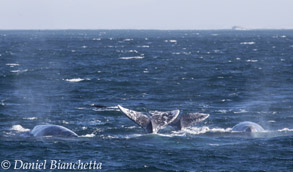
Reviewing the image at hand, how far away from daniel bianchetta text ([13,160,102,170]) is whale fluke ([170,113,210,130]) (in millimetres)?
8723

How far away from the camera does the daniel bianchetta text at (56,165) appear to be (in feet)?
92.3

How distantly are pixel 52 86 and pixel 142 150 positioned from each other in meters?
37.5

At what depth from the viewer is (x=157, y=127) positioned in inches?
1369

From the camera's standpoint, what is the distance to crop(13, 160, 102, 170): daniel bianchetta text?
92.3 feet

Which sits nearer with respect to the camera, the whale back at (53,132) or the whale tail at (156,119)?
the whale tail at (156,119)

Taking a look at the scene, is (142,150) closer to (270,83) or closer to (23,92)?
(23,92)

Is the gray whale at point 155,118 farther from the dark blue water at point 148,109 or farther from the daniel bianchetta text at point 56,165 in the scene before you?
the daniel bianchetta text at point 56,165

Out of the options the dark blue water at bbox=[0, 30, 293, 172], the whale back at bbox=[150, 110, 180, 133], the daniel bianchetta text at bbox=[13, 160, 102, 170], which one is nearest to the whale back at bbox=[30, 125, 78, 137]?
the dark blue water at bbox=[0, 30, 293, 172]

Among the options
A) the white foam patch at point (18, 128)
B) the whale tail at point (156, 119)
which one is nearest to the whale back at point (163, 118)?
the whale tail at point (156, 119)

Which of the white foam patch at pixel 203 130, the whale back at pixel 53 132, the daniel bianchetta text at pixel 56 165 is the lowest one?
the daniel bianchetta text at pixel 56 165

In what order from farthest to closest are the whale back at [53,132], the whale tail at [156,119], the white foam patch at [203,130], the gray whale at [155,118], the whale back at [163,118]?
the white foam patch at [203,130], the whale back at [53,132], the whale back at [163,118], the whale tail at [156,119], the gray whale at [155,118]

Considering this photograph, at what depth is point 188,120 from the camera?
118ft

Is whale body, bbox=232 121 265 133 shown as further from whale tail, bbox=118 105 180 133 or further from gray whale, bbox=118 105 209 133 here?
whale tail, bbox=118 105 180 133

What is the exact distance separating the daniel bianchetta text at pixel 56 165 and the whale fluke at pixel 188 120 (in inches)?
343
